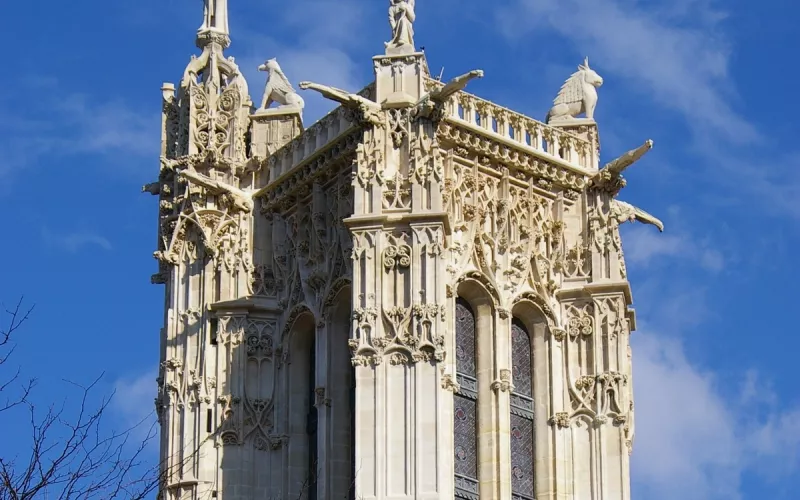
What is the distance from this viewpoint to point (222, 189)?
1804 inches

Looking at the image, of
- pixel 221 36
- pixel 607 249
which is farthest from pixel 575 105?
pixel 221 36

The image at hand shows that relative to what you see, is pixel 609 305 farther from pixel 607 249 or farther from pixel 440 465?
pixel 440 465

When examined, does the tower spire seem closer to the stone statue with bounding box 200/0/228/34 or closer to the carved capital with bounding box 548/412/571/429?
the stone statue with bounding box 200/0/228/34

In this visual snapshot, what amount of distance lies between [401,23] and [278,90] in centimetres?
387

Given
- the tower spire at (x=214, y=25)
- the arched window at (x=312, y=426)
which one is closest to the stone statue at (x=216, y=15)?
the tower spire at (x=214, y=25)

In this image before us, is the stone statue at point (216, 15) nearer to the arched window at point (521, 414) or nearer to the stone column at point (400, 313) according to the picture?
the stone column at point (400, 313)

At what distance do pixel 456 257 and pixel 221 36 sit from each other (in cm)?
673

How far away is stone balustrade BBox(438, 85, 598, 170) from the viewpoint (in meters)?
44.4

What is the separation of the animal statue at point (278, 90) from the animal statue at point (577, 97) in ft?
14.2

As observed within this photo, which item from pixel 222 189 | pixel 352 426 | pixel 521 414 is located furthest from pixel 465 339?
pixel 222 189

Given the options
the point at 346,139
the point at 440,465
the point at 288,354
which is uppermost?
the point at 346,139

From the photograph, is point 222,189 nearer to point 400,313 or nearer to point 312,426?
point 312,426

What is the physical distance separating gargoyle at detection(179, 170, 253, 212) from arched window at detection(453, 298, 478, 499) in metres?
4.42

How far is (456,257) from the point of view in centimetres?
4350
